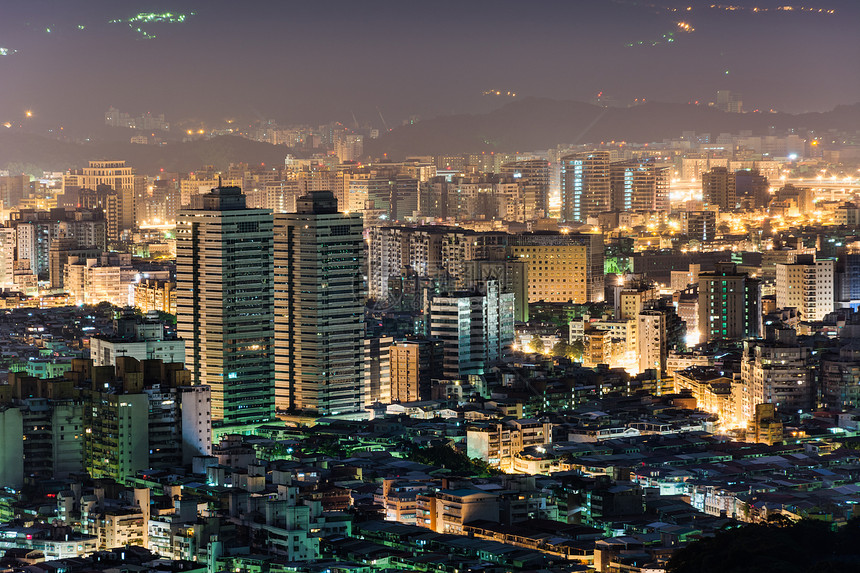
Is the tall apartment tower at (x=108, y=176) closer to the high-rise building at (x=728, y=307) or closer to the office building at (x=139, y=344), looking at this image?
the high-rise building at (x=728, y=307)

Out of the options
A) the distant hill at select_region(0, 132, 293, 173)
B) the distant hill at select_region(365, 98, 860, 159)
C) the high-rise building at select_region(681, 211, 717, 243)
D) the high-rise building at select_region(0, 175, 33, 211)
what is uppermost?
the distant hill at select_region(365, 98, 860, 159)

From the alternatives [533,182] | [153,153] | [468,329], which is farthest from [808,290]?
[153,153]

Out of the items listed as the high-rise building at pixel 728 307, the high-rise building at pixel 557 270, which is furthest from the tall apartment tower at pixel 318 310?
the high-rise building at pixel 557 270

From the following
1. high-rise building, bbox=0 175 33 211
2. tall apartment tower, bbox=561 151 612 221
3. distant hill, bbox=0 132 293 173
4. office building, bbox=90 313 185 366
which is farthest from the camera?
high-rise building, bbox=0 175 33 211

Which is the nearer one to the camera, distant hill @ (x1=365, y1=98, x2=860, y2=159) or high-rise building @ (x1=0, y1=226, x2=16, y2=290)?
high-rise building @ (x1=0, y1=226, x2=16, y2=290)

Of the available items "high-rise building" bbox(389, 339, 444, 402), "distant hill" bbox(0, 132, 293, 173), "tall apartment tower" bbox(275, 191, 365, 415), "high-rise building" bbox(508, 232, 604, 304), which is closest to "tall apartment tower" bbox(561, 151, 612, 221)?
"distant hill" bbox(0, 132, 293, 173)

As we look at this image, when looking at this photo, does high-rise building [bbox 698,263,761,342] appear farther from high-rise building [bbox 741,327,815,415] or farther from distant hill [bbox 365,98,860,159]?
distant hill [bbox 365,98,860,159]
